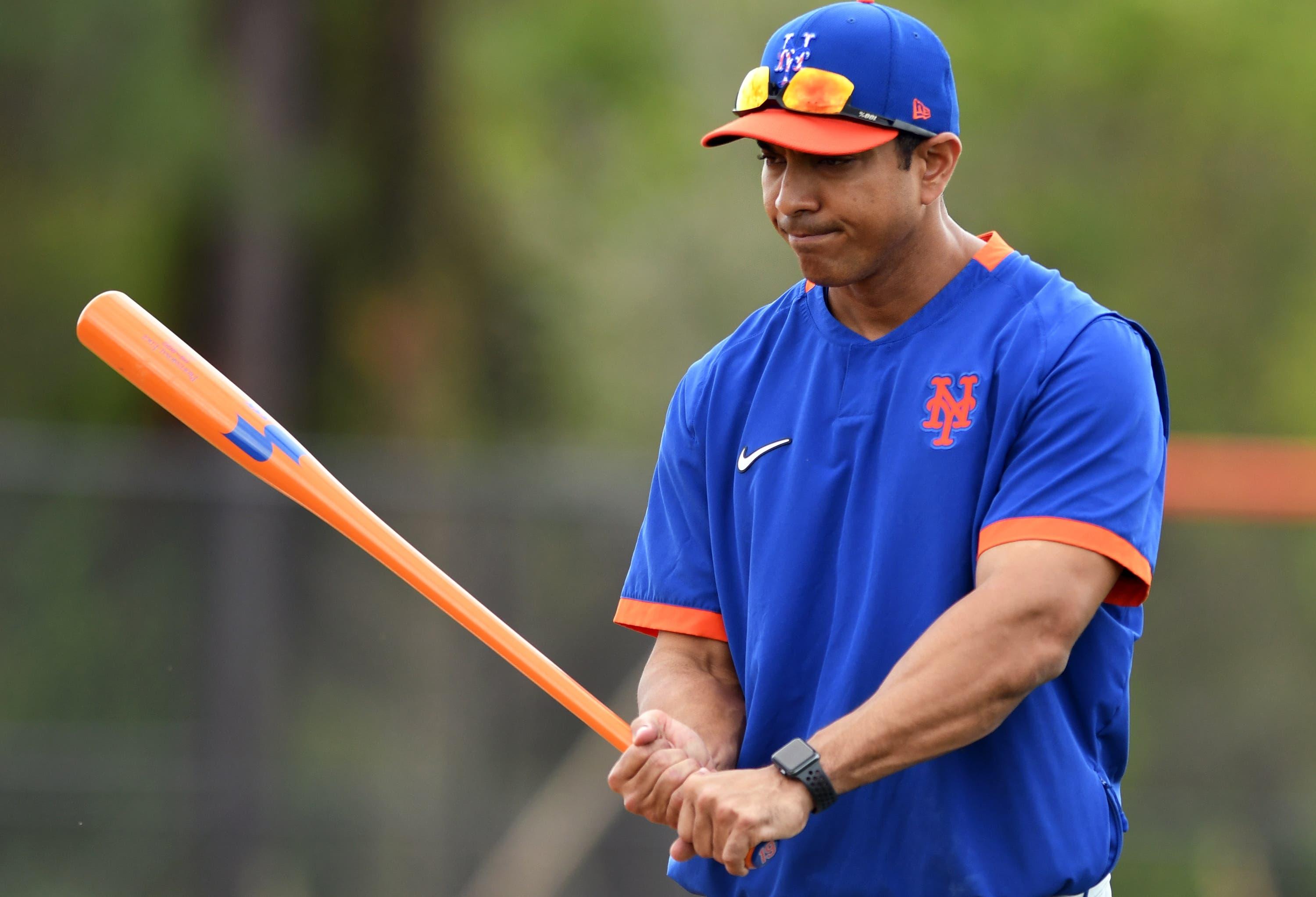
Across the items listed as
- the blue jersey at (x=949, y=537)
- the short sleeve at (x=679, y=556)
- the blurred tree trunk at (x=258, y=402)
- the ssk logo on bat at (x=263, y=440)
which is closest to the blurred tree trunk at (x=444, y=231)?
the blurred tree trunk at (x=258, y=402)

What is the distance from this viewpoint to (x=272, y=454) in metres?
3.59

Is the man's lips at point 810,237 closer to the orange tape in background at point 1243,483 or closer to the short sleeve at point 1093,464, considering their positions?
the short sleeve at point 1093,464

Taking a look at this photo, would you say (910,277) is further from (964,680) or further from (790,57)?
(964,680)

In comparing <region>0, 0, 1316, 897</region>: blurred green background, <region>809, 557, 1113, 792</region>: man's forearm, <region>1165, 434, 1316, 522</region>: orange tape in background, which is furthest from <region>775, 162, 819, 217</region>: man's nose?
<region>1165, 434, 1316, 522</region>: orange tape in background

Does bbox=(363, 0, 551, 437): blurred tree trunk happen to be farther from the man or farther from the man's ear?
the man's ear

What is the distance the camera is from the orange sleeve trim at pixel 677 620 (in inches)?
132

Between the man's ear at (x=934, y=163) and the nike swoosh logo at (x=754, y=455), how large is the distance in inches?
22.8

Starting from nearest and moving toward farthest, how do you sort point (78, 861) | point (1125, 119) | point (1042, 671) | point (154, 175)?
point (1042, 671)
point (78, 861)
point (154, 175)
point (1125, 119)

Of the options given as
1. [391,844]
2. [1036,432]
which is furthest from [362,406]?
[1036,432]

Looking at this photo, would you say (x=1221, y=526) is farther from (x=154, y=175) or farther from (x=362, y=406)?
(x=154, y=175)

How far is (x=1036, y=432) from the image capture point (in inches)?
113

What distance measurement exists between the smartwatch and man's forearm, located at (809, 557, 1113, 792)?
Answer: 0.05m

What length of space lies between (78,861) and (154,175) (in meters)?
5.31

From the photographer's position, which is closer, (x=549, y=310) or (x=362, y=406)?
(x=362, y=406)
